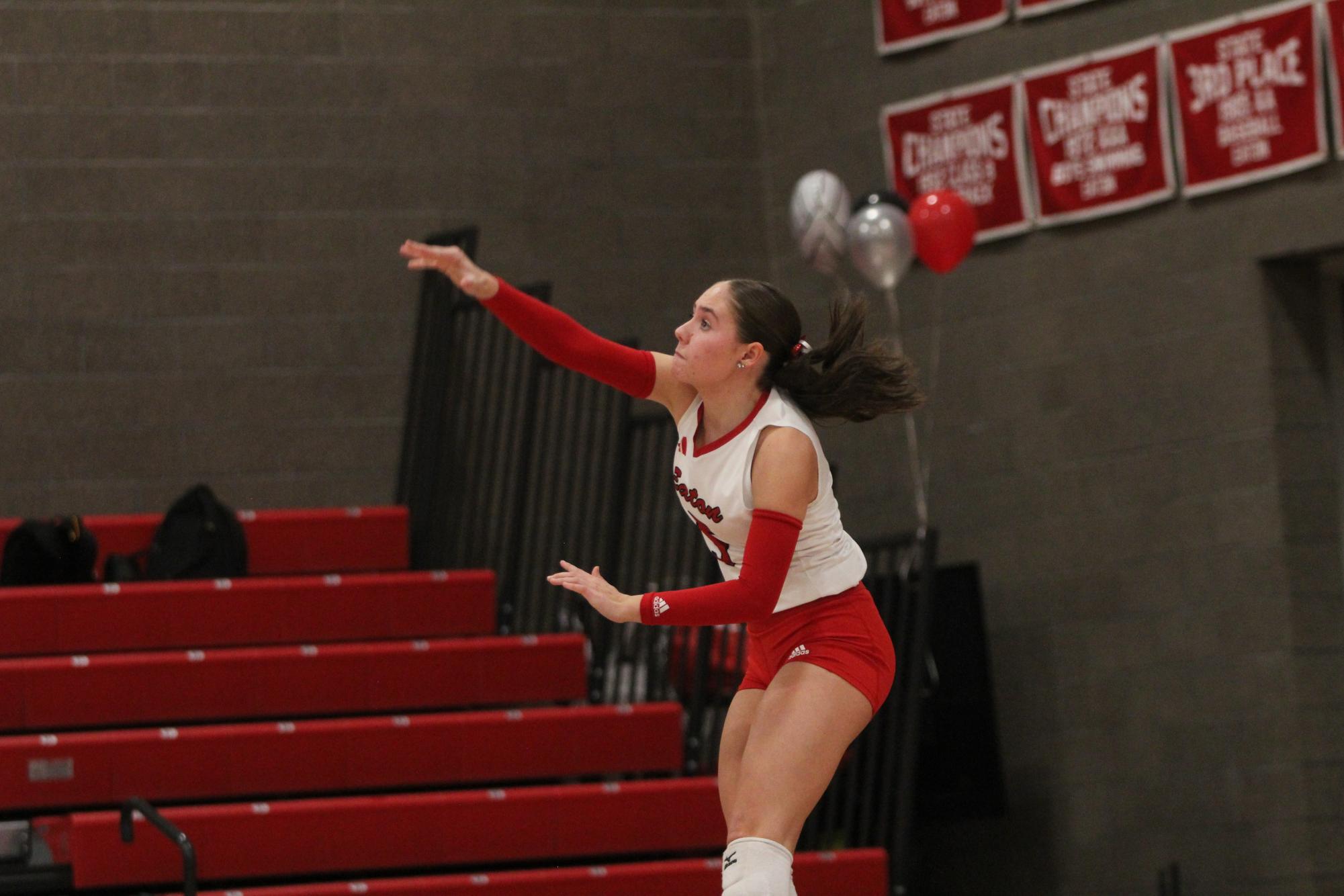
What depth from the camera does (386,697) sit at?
18.3 feet

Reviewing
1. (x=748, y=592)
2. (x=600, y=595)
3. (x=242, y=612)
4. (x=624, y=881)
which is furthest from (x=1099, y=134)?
(x=600, y=595)

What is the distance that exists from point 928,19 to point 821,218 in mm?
1154

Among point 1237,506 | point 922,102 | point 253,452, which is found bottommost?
point 1237,506

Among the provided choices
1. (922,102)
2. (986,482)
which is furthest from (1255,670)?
(922,102)

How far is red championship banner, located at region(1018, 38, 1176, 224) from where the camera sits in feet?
21.0

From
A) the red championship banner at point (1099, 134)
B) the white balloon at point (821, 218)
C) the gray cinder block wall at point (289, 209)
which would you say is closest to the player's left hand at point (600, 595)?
the white balloon at point (821, 218)

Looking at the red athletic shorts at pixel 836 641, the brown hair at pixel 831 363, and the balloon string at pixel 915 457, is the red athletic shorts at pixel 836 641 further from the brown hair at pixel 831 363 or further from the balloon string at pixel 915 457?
the balloon string at pixel 915 457

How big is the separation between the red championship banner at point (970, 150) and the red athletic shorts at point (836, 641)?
385cm

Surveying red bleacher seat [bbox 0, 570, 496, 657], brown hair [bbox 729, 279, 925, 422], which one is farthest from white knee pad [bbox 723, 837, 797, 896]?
red bleacher seat [bbox 0, 570, 496, 657]

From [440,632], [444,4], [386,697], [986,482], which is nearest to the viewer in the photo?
[386,697]

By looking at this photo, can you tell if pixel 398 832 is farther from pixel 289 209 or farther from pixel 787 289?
pixel 787 289

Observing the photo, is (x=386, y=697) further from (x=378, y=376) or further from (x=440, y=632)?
(x=378, y=376)

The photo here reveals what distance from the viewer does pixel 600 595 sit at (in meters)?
2.93

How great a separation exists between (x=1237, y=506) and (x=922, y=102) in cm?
205
